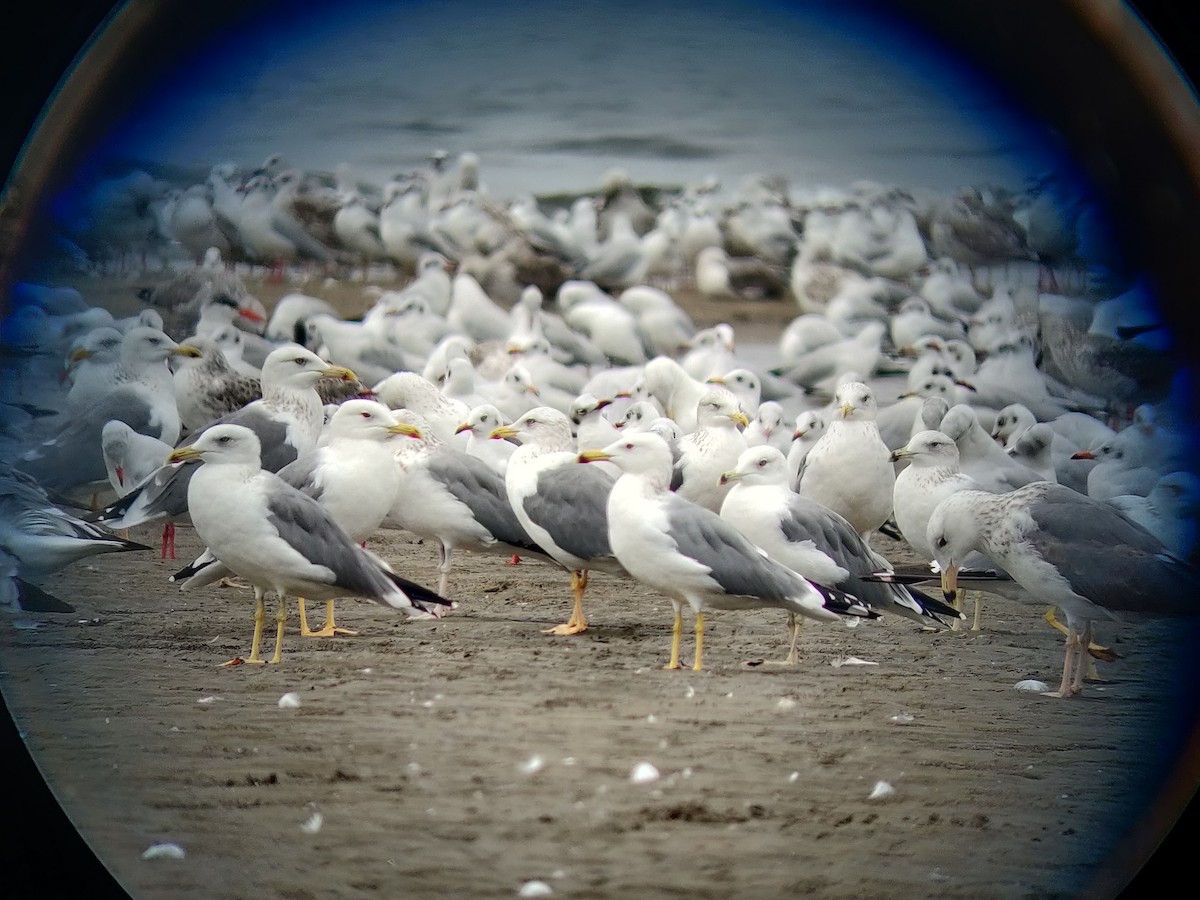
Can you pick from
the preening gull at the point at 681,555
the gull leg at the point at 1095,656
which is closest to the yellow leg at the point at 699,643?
the preening gull at the point at 681,555

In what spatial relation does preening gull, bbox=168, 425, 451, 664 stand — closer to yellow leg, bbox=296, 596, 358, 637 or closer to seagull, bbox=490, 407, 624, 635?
yellow leg, bbox=296, 596, 358, 637

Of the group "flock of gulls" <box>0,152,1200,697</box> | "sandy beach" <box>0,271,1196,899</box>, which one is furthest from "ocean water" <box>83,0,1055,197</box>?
"sandy beach" <box>0,271,1196,899</box>

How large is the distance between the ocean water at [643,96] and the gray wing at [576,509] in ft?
0.92

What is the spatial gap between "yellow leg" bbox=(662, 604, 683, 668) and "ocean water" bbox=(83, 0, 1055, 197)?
0.42m

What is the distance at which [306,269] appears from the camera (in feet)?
5.46

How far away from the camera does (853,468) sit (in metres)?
1.73

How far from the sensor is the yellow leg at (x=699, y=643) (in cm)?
163

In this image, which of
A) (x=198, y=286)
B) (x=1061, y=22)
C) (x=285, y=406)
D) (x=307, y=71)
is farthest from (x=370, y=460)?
(x=1061, y=22)

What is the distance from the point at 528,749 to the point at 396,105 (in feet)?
1.96

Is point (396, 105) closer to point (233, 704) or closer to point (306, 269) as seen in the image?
point (306, 269)

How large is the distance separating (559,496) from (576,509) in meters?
0.02

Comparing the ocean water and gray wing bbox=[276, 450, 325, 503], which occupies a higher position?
the ocean water

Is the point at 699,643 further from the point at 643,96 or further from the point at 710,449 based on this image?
the point at 643,96

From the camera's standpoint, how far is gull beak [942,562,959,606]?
1.72 metres
